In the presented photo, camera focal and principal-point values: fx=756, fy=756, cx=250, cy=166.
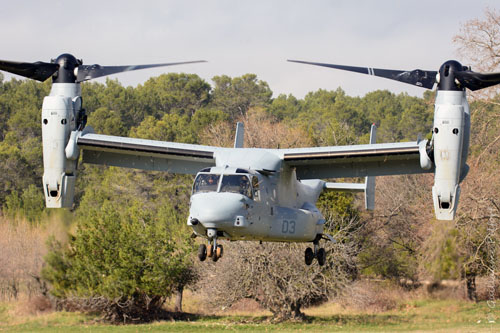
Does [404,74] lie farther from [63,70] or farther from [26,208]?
[26,208]

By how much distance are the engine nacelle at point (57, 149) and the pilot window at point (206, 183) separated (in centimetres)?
380

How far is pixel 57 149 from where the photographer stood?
61.7 feet

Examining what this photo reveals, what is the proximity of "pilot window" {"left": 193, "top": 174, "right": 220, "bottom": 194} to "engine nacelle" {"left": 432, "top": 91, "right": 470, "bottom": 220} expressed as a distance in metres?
4.97

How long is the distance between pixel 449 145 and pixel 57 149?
9437 mm

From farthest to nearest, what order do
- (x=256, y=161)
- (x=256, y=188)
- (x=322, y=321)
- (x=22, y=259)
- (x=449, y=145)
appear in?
(x=322, y=321), (x=22, y=259), (x=256, y=161), (x=256, y=188), (x=449, y=145)

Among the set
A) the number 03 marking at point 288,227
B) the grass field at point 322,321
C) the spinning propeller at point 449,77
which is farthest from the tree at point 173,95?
the spinning propeller at point 449,77

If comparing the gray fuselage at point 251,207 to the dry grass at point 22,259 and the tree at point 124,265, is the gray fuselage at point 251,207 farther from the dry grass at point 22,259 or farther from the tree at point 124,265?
the tree at point 124,265

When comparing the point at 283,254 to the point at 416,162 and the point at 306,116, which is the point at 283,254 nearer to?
the point at 416,162

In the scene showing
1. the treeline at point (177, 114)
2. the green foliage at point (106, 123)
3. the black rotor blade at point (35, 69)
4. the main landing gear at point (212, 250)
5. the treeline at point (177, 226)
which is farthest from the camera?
the green foliage at point (106, 123)

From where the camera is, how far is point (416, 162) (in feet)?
64.3

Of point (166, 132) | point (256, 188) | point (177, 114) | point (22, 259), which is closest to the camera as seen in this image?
point (256, 188)

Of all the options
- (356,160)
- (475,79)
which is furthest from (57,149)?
(475,79)

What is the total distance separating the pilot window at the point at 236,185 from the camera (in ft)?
55.1

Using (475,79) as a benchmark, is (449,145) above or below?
below
